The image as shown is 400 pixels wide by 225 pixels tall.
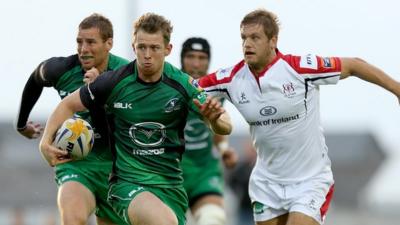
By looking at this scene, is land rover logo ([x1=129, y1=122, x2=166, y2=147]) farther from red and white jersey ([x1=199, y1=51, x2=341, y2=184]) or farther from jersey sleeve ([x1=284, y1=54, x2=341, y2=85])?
jersey sleeve ([x1=284, y1=54, x2=341, y2=85])

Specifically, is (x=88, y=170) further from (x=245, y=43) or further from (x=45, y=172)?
(x=45, y=172)

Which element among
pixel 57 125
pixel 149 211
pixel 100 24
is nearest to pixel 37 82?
pixel 100 24

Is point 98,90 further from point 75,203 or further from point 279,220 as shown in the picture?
point 279,220

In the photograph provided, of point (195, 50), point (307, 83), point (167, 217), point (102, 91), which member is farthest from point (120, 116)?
point (195, 50)

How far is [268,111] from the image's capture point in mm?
12680

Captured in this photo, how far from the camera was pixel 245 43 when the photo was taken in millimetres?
12570

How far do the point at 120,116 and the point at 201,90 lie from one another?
83 centimetres

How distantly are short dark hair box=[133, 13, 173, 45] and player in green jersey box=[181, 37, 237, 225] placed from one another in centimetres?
338

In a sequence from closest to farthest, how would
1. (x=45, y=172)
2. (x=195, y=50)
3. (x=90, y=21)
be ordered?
(x=90, y=21) → (x=195, y=50) → (x=45, y=172)

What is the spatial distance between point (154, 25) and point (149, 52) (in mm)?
293

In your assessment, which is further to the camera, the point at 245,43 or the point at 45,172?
the point at 45,172

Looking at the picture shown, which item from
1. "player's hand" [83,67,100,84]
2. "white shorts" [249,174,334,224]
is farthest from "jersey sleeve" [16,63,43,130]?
"white shorts" [249,174,334,224]

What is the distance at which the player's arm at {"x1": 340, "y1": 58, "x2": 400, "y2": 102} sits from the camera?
41.1 ft

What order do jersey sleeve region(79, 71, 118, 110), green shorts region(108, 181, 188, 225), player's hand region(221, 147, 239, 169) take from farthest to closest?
player's hand region(221, 147, 239, 169) < green shorts region(108, 181, 188, 225) < jersey sleeve region(79, 71, 118, 110)
